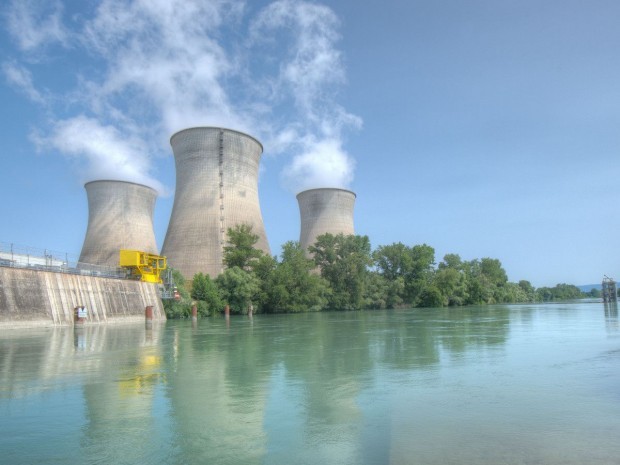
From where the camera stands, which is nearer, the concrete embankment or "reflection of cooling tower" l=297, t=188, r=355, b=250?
the concrete embankment

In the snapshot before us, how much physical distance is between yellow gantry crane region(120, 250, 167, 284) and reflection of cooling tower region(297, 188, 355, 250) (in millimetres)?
15239

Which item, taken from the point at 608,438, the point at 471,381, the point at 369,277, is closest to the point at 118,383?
the point at 471,381

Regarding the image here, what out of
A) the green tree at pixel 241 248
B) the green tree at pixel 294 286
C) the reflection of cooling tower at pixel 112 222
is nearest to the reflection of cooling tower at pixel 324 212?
the green tree at pixel 294 286

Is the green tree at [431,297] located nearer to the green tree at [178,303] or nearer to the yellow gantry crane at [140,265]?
the green tree at [178,303]

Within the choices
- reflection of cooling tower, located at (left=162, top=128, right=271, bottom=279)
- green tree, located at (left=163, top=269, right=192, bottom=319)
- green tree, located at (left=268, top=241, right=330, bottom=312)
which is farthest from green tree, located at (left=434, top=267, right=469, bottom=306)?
green tree, located at (left=163, top=269, right=192, bottom=319)

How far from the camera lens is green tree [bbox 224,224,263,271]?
90.0 ft

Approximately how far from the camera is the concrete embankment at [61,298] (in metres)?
13.7

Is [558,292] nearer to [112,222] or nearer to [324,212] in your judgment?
[324,212]

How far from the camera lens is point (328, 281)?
3459 cm

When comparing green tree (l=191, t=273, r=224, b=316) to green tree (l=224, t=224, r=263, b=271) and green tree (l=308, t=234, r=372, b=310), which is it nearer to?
green tree (l=224, t=224, r=263, b=271)

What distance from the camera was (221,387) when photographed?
179 inches

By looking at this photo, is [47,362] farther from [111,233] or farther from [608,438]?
[111,233]

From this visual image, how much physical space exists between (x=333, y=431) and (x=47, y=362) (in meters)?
5.13

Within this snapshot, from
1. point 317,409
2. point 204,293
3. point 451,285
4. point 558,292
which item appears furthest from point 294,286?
point 558,292
